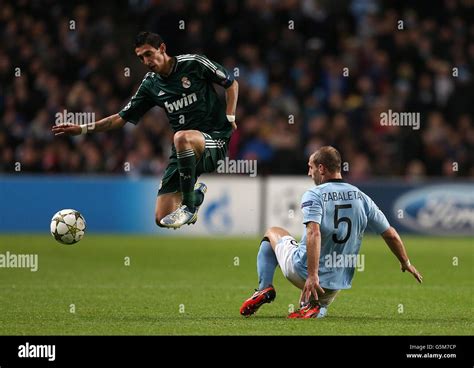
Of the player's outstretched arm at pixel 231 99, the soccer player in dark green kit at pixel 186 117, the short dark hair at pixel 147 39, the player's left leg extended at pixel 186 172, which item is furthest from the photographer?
the player's outstretched arm at pixel 231 99

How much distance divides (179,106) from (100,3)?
13.4 metres

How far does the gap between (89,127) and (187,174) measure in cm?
120

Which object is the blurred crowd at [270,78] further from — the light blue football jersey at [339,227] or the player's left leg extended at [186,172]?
the light blue football jersey at [339,227]

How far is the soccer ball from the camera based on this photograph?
1109cm

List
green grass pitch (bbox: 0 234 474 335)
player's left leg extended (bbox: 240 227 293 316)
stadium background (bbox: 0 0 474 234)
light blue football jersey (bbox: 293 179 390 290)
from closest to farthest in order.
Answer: green grass pitch (bbox: 0 234 474 335)
light blue football jersey (bbox: 293 179 390 290)
player's left leg extended (bbox: 240 227 293 316)
stadium background (bbox: 0 0 474 234)

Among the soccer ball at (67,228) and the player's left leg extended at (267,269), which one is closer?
the player's left leg extended at (267,269)

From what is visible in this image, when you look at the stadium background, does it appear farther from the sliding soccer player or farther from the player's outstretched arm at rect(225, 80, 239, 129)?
the sliding soccer player

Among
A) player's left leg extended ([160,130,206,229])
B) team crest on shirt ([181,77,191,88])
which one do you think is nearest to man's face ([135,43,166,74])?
team crest on shirt ([181,77,191,88])

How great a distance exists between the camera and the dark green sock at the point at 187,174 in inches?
423

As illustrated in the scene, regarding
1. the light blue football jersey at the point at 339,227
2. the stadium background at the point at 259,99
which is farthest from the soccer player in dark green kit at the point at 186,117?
the stadium background at the point at 259,99

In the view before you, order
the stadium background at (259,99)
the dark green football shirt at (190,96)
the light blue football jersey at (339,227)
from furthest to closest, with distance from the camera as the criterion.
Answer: the stadium background at (259,99), the dark green football shirt at (190,96), the light blue football jersey at (339,227)

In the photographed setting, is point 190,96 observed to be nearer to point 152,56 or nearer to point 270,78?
point 152,56

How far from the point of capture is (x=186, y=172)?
10.8 m

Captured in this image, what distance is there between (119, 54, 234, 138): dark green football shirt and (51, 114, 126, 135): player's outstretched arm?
0.10 m
